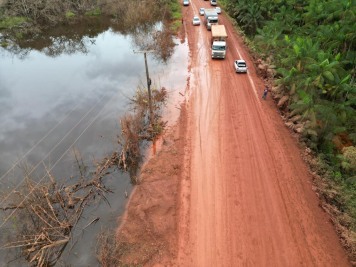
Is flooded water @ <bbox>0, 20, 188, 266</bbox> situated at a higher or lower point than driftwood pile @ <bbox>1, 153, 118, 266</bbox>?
higher

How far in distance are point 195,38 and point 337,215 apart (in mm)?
35265

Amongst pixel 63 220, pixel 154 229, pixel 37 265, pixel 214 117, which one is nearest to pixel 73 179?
pixel 63 220

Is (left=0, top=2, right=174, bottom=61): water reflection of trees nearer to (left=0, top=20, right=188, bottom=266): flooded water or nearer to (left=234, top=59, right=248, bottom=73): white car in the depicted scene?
(left=0, top=20, right=188, bottom=266): flooded water

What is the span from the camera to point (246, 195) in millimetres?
19234

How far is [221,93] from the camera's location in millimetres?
30688

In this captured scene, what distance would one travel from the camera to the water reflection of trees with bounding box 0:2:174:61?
45438 millimetres

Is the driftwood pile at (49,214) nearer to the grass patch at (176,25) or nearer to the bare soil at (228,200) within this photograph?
the bare soil at (228,200)

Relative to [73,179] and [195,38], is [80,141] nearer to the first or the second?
[73,179]

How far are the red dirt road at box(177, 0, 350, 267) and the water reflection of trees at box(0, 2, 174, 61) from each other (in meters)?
19.1

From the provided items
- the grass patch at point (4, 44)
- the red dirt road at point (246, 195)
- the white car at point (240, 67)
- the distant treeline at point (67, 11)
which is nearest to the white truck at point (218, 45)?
the white car at point (240, 67)

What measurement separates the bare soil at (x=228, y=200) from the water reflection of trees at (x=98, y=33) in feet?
66.0

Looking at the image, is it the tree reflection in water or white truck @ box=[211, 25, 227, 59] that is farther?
the tree reflection in water

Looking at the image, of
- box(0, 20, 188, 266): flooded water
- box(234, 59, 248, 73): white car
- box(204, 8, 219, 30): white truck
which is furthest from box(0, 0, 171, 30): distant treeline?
box(234, 59, 248, 73): white car

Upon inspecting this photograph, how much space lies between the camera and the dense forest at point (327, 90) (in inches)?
827
